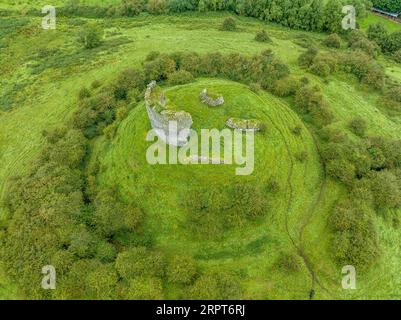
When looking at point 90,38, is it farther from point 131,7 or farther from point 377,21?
point 377,21

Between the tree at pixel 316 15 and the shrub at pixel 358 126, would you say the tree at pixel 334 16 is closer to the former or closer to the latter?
the tree at pixel 316 15

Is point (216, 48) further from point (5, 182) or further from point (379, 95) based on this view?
point (5, 182)

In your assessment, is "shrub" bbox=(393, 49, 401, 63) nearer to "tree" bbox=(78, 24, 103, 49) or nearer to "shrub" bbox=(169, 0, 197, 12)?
"shrub" bbox=(169, 0, 197, 12)

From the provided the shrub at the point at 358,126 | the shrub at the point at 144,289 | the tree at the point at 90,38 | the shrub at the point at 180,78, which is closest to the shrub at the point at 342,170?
the shrub at the point at 358,126

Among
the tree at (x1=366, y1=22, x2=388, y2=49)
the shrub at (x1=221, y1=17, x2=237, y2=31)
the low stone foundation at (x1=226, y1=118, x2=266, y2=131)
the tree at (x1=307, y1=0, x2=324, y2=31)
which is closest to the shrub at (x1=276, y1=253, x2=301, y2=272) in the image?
the low stone foundation at (x1=226, y1=118, x2=266, y2=131)

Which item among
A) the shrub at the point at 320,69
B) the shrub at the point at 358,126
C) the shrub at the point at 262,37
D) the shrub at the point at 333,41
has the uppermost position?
the shrub at the point at 333,41

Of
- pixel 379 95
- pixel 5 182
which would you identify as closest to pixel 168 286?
pixel 5 182
